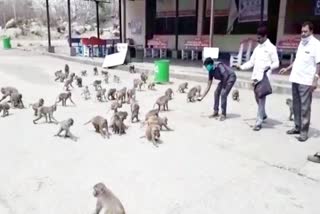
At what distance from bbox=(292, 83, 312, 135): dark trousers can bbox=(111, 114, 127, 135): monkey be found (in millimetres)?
2829

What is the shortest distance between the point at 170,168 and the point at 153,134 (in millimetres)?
1059

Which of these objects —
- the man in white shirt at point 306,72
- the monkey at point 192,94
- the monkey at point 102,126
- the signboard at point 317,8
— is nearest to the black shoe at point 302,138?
the man in white shirt at point 306,72

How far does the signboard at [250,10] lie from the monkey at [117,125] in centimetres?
1084

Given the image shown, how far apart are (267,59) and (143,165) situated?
2876mm

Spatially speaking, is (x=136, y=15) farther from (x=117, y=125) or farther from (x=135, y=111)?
(x=117, y=125)

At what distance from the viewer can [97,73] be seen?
13633 mm

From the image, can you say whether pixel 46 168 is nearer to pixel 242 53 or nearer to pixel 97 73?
pixel 97 73

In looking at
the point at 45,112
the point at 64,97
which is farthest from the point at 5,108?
the point at 64,97

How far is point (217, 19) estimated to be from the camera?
16953mm

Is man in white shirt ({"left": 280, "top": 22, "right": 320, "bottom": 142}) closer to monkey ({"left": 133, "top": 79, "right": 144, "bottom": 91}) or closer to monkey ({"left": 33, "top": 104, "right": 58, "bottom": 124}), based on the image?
monkey ({"left": 33, "top": 104, "right": 58, "bottom": 124})

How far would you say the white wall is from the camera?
21.1 meters

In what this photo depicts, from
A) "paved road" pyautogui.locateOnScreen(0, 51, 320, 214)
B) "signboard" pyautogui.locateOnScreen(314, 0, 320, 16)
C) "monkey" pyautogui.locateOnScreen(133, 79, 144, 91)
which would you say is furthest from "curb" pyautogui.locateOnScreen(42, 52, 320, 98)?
"signboard" pyautogui.locateOnScreen(314, 0, 320, 16)

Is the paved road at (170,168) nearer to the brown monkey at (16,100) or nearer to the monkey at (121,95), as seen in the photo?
the brown monkey at (16,100)

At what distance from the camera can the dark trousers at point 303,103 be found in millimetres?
5574
